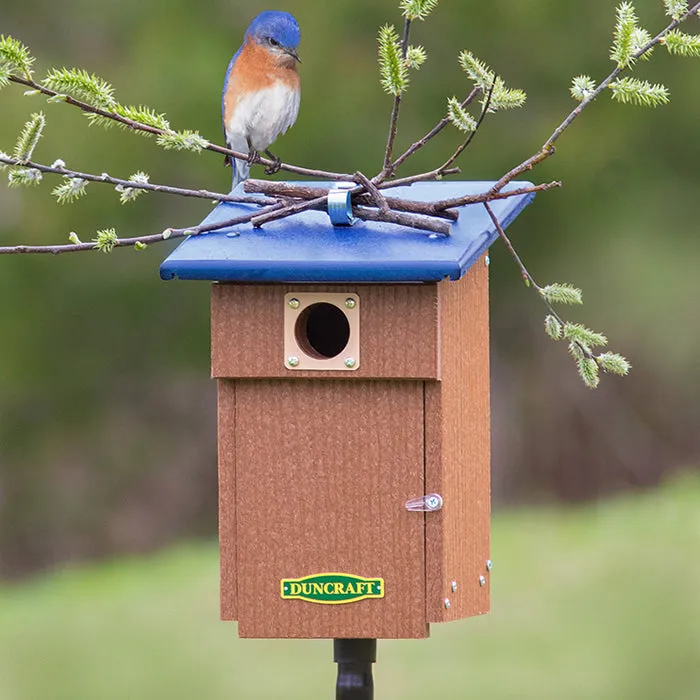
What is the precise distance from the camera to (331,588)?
2541mm

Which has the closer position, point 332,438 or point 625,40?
point 625,40

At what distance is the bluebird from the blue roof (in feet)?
2.24

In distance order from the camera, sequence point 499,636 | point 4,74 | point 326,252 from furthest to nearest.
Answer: point 499,636
point 326,252
point 4,74

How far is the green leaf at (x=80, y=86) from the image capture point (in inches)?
88.9

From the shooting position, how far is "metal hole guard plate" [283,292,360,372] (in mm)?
2496

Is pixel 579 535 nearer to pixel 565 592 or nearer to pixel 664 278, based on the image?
pixel 565 592

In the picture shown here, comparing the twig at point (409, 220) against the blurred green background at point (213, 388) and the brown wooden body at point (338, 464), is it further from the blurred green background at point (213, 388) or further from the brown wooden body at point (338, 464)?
the blurred green background at point (213, 388)

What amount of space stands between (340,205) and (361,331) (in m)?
0.22

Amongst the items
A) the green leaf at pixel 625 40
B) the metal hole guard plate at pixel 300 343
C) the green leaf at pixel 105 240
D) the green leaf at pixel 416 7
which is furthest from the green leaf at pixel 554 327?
the green leaf at pixel 105 240

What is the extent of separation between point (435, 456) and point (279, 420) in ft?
0.92

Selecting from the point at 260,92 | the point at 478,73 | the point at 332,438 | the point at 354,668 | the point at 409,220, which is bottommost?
the point at 354,668

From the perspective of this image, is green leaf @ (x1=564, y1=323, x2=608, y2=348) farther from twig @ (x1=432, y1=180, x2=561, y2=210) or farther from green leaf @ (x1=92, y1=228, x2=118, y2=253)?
green leaf @ (x1=92, y1=228, x2=118, y2=253)

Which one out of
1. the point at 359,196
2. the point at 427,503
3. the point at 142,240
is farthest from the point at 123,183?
the point at 427,503

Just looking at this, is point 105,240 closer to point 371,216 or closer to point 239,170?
point 371,216
